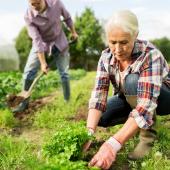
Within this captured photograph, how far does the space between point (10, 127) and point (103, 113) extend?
1737 mm

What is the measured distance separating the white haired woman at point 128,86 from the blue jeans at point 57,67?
2815mm

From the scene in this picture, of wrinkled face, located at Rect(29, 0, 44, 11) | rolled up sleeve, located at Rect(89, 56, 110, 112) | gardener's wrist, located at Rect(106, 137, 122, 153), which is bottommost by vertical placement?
gardener's wrist, located at Rect(106, 137, 122, 153)

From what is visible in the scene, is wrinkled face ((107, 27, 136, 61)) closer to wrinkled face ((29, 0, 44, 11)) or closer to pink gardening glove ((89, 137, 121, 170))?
pink gardening glove ((89, 137, 121, 170))

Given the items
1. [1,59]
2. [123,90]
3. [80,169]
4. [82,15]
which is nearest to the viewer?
[80,169]

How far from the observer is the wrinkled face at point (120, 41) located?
3453 mm

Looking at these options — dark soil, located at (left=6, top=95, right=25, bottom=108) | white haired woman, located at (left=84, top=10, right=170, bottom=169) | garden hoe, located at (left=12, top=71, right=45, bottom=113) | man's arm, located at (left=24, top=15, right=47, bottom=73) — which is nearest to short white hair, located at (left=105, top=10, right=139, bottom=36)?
white haired woman, located at (left=84, top=10, right=170, bottom=169)

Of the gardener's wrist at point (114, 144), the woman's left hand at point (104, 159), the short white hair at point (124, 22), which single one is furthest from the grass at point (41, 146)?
the short white hair at point (124, 22)

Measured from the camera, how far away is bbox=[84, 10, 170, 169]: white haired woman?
136 inches

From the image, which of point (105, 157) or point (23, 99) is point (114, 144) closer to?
point (105, 157)

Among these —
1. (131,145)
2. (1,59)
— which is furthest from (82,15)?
(131,145)

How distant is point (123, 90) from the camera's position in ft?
13.4

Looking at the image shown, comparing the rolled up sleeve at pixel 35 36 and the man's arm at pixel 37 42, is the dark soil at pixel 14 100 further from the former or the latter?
the rolled up sleeve at pixel 35 36

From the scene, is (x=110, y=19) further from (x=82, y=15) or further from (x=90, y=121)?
(x=82, y=15)

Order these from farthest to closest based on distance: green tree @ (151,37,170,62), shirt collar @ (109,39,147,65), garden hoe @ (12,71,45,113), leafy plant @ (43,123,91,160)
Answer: green tree @ (151,37,170,62)
garden hoe @ (12,71,45,113)
shirt collar @ (109,39,147,65)
leafy plant @ (43,123,91,160)
